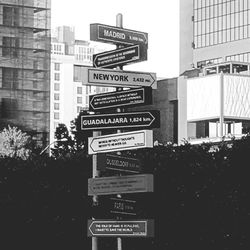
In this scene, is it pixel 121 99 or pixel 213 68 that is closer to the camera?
pixel 121 99

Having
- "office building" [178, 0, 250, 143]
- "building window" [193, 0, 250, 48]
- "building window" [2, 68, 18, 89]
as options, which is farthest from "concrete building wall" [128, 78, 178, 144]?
"building window" [2, 68, 18, 89]

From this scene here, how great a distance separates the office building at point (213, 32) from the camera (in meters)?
123

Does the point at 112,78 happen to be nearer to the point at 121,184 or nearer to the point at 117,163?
the point at 117,163

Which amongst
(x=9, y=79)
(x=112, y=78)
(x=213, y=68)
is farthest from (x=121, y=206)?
(x=9, y=79)

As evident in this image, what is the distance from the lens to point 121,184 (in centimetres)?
1759

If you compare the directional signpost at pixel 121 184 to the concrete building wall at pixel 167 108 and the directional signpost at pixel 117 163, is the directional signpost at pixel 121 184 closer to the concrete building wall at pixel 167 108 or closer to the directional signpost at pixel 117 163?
the directional signpost at pixel 117 163

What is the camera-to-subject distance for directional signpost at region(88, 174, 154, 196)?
56.5 feet

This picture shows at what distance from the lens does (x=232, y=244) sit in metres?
23.5

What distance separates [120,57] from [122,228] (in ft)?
11.2

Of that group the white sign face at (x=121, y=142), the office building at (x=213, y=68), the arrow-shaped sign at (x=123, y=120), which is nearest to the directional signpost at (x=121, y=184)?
the white sign face at (x=121, y=142)

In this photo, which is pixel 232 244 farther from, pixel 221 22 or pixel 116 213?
pixel 221 22

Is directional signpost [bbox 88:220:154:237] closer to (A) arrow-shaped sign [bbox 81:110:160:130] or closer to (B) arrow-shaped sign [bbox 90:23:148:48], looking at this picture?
(A) arrow-shaped sign [bbox 81:110:160:130]

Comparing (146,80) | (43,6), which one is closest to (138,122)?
(146,80)

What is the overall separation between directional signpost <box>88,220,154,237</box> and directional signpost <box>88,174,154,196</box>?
0.59 metres
